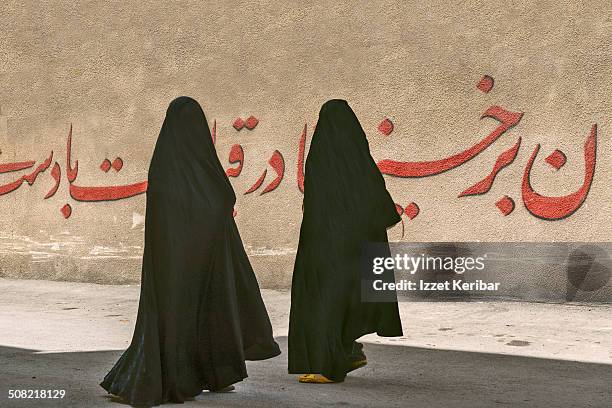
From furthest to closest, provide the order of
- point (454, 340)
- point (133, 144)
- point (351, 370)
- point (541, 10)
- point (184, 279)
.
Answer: point (133, 144) → point (541, 10) → point (454, 340) → point (351, 370) → point (184, 279)

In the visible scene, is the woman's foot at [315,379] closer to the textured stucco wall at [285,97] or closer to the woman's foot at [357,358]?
the woman's foot at [357,358]

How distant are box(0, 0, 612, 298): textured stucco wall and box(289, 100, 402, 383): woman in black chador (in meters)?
3.39

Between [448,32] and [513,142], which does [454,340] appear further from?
[448,32]

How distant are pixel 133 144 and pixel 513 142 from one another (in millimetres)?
4071

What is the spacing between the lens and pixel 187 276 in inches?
181

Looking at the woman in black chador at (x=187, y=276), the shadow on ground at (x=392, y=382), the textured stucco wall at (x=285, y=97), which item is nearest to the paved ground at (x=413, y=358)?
the shadow on ground at (x=392, y=382)

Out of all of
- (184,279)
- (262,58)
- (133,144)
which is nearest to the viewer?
(184,279)

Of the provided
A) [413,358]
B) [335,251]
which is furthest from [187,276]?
[413,358]

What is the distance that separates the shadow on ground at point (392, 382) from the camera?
4531 millimetres

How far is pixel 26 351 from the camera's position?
621 cm

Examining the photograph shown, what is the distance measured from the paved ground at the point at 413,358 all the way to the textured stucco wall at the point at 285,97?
96 cm

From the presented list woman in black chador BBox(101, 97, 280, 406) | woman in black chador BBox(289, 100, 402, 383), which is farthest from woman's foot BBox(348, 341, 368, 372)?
woman in black chador BBox(101, 97, 280, 406)

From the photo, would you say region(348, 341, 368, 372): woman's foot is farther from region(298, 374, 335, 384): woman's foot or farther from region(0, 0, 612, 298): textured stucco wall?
region(0, 0, 612, 298): textured stucco wall

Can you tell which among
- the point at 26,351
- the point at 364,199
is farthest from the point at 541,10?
the point at 26,351
